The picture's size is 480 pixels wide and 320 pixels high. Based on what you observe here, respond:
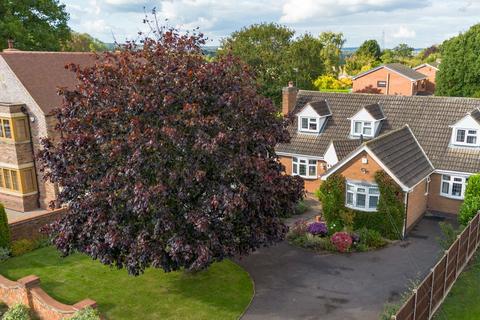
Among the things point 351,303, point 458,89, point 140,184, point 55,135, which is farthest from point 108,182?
Result: point 458,89

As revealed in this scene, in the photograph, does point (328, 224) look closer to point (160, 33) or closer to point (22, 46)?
point (160, 33)

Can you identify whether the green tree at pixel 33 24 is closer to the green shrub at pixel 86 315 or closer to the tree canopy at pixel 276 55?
the tree canopy at pixel 276 55

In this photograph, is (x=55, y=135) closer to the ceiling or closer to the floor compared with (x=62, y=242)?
closer to the ceiling

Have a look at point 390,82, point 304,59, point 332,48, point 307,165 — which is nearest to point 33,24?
point 304,59

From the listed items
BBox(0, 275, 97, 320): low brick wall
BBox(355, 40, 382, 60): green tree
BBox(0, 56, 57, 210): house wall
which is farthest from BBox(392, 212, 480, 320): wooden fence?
BBox(355, 40, 382, 60): green tree

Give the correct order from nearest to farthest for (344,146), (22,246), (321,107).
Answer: (22,246)
(344,146)
(321,107)

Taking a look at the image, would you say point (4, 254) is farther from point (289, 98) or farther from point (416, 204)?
point (416, 204)

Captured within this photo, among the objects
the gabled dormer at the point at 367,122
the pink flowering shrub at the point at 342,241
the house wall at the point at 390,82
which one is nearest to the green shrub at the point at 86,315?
the pink flowering shrub at the point at 342,241
